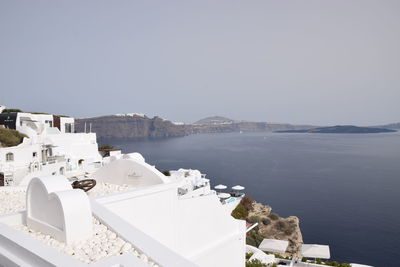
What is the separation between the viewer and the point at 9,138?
24094mm

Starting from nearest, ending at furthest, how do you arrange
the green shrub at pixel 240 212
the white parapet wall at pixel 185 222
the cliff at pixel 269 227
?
the white parapet wall at pixel 185 222 → the cliff at pixel 269 227 → the green shrub at pixel 240 212

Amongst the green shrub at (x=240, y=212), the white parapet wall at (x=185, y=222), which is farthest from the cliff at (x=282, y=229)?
the white parapet wall at (x=185, y=222)

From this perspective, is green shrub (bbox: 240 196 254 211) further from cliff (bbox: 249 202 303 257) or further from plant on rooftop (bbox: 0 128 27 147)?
plant on rooftop (bbox: 0 128 27 147)

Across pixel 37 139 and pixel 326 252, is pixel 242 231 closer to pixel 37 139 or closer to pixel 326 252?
pixel 326 252

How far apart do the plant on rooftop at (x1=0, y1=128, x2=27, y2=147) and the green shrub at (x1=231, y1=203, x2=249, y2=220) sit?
21.6 meters

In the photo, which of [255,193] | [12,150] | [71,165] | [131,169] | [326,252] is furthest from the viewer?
[255,193]

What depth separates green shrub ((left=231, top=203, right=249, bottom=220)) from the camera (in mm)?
32750

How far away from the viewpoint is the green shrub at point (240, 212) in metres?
32.8

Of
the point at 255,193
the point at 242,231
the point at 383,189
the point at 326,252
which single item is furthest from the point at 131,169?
the point at 383,189

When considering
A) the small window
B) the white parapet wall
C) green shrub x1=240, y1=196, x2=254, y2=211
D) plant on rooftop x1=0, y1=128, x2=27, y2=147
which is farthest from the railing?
green shrub x1=240, y1=196, x2=254, y2=211

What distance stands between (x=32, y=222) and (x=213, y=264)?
21.0 ft

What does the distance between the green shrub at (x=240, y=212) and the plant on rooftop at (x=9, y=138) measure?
21.6 m

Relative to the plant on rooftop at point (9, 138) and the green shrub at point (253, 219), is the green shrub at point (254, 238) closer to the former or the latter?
the green shrub at point (253, 219)

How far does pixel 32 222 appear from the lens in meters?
5.61
